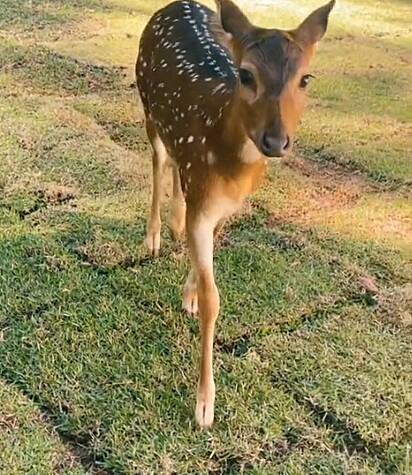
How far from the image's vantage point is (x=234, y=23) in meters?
2.92

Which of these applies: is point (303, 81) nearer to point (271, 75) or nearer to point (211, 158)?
point (271, 75)

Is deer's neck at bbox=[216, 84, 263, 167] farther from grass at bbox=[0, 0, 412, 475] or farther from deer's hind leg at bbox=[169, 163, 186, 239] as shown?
deer's hind leg at bbox=[169, 163, 186, 239]

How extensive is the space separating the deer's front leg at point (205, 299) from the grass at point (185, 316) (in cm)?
7

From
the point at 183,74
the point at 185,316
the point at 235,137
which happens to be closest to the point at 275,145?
the point at 235,137

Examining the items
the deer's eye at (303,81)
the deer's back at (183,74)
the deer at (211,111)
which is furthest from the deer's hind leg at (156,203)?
the deer's eye at (303,81)

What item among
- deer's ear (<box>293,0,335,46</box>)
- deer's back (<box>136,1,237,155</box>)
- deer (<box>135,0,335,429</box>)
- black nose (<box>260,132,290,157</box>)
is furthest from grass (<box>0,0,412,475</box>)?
deer's ear (<box>293,0,335,46</box>)

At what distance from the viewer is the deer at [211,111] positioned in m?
2.78

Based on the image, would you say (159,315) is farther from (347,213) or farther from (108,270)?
(347,213)

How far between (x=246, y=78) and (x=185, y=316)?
132 centimetres

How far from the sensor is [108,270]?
414 cm

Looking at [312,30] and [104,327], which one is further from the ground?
[312,30]

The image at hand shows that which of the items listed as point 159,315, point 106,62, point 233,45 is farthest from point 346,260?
point 106,62

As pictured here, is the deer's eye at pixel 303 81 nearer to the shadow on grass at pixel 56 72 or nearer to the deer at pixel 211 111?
the deer at pixel 211 111

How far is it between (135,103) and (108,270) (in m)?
2.42
